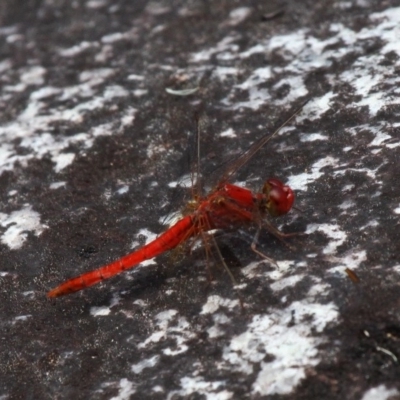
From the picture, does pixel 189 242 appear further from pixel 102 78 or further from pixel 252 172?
pixel 102 78

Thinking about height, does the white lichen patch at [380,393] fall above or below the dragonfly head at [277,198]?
below

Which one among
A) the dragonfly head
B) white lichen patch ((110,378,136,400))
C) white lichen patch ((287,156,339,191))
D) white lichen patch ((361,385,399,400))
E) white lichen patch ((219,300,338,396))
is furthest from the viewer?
white lichen patch ((287,156,339,191))

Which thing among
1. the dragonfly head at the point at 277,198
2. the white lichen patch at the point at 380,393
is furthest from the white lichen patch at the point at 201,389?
the dragonfly head at the point at 277,198

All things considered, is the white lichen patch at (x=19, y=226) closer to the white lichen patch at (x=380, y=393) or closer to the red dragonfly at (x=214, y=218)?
the red dragonfly at (x=214, y=218)

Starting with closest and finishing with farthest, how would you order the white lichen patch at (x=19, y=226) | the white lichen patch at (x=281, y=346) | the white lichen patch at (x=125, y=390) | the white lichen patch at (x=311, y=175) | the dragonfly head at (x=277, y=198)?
the white lichen patch at (x=281, y=346) → the white lichen patch at (x=125, y=390) → the dragonfly head at (x=277, y=198) → the white lichen patch at (x=311, y=175) → the white lichen patch at (x=19, y=226)

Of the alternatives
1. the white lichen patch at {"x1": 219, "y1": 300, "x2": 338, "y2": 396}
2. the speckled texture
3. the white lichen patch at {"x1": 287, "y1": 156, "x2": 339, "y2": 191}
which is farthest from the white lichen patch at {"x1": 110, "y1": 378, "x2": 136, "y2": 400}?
the white lichen patch at {"x1": 287, "y1": 156, "x2": 339, "y2": 191}

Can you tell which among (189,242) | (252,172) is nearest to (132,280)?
(189,242)

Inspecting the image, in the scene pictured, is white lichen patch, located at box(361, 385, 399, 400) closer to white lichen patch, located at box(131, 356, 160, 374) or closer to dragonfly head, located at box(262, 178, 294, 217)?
white lichen patch, located at box(131, 356, 160, 374)

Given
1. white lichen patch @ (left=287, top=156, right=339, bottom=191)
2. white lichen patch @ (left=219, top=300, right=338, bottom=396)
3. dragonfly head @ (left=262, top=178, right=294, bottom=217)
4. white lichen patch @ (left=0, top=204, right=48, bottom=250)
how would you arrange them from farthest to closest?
white lichen patch @ (left=0, top=204, right=48, bottom=250) < white lichen patch @ (left=287, top=156, right=339, bottom=191) < dragonfly head @ (left=262, top=178, right=294, bottom=217) < white lichen patch @ (left=219, top=300, right=338, bottom=396)
